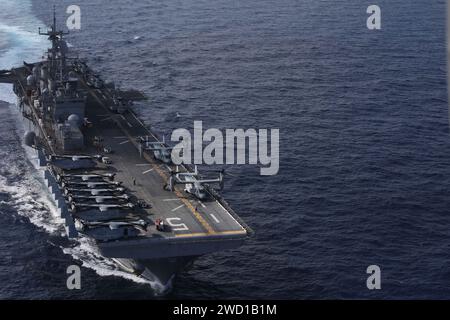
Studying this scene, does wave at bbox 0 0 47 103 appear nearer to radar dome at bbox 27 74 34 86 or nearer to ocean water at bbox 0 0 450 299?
ocean water at bbox 0 0 450 299

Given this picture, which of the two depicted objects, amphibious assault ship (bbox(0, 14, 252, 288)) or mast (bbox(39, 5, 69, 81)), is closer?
amphibious assault ship (bbox(0, 14, 252, 288))

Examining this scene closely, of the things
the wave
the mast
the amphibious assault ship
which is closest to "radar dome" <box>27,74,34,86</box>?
the amphibious assault ship

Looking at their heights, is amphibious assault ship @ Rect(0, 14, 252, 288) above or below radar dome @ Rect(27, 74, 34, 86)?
below

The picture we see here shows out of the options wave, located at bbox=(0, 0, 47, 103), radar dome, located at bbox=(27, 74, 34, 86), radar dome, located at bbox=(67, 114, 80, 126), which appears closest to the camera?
radar dome, located at bbox=(67, 114, 80, 126)

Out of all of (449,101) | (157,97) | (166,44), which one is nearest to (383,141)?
(449,101)

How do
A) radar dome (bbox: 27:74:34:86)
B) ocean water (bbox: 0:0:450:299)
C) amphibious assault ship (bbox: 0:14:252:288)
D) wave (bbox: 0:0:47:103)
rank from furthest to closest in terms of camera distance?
1. wave (bbox: 0:0:47:103)
2. radar dome (bbox: 27:74:34:86)
3. ocean water (bbox: 0:0:450:299)
4. amphibious assault ship (bbox: 0:14:252:288)

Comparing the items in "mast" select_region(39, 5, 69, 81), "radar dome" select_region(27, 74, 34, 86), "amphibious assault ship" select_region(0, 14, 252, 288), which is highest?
"mast" select_region(39, 5, 69, 81)

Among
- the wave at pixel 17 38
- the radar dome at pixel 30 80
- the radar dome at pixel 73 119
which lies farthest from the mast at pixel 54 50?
the wave at pixel 17 38

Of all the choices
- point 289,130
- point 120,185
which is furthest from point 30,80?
point 120,185
